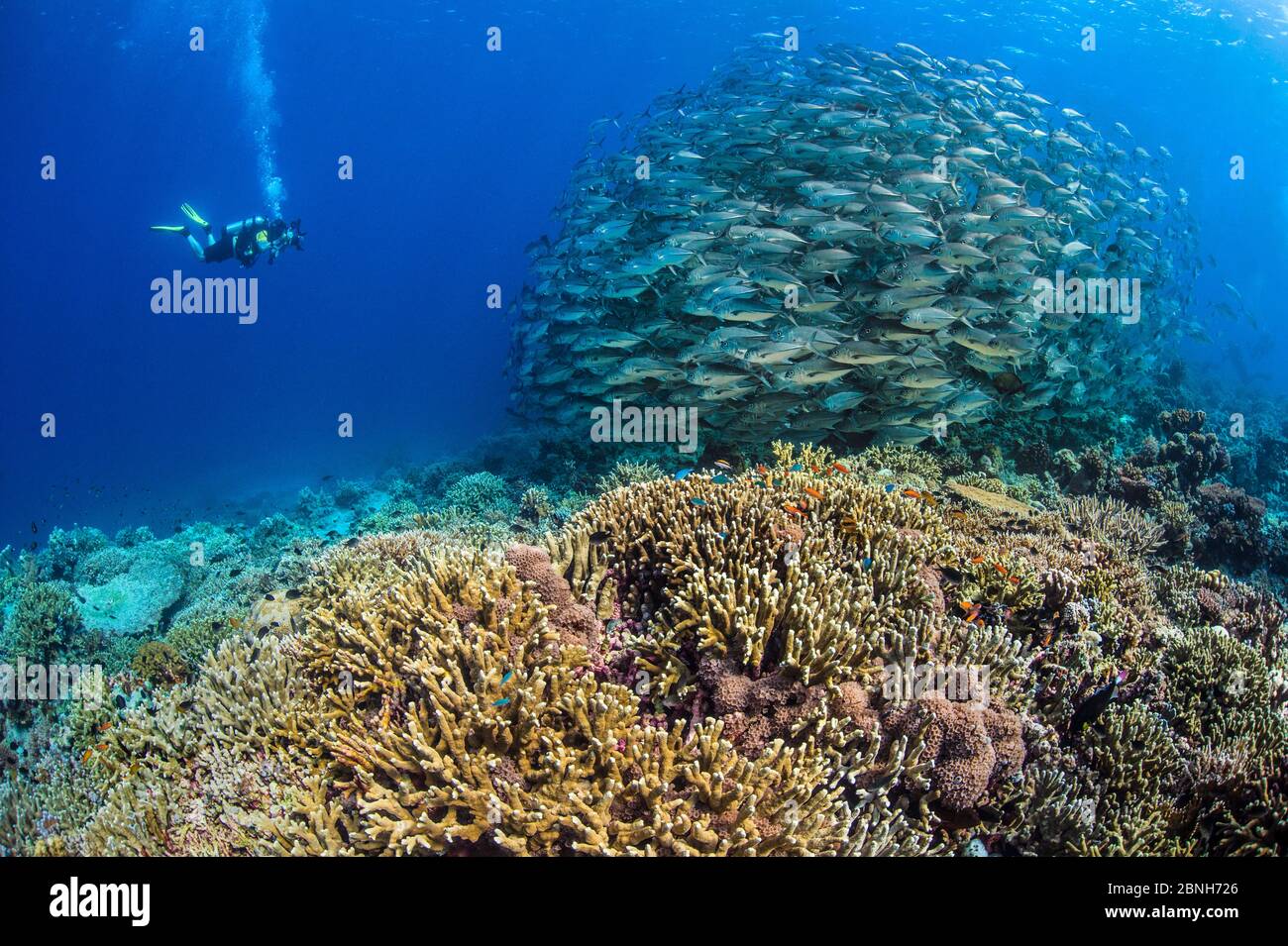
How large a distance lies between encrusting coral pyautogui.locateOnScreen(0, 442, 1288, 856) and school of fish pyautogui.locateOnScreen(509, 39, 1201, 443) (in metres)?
3.56

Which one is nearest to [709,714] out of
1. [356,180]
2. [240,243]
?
[240,243]

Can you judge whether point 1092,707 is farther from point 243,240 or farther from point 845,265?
point 243,240

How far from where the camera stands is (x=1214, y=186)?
101 meters

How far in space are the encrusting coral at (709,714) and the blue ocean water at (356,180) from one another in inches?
729

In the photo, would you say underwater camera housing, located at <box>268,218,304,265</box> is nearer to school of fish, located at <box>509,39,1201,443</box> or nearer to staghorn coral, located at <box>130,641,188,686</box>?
school of fish, located at <box>509,39,1201,443</box>

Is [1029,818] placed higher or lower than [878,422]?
lower

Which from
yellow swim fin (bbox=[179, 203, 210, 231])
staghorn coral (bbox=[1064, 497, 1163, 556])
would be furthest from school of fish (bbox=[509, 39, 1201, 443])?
yellow swim fin (bbox=[179, 203, 210, 231])

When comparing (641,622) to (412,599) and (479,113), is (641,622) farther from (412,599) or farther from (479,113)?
(479,113)

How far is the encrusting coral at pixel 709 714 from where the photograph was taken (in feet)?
9.16

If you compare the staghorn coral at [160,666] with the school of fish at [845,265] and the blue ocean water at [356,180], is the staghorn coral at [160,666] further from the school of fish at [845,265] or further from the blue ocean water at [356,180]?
the blue ocean water at [356,180]

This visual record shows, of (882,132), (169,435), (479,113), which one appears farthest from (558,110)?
(882,132)

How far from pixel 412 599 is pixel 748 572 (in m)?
2.01

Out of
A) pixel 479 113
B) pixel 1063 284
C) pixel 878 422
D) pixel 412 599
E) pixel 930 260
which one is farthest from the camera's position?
pixel 479 113

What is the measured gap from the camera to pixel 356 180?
126062 mm
